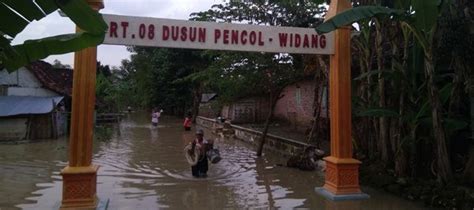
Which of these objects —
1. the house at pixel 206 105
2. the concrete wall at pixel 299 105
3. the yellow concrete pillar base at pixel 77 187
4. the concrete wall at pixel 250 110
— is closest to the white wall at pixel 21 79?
the concrete wall at pixel 250 110

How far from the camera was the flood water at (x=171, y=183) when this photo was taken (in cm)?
751

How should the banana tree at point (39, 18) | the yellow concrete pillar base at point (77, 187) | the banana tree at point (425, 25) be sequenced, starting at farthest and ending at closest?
the banana tree at point (425, 25), the yellow concrete pillar base at point (77, 187), the banana tree at point (39, 18)

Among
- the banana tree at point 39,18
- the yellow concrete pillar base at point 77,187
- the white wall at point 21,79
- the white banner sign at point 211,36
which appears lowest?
the yellow concrete pillar base at point 77,187

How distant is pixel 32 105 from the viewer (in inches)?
752

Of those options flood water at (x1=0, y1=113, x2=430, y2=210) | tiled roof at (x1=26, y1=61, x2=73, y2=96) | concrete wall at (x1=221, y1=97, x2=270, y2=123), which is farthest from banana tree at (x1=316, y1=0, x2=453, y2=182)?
concrete wall at (x1=221, y1=97, x2=270, y2=123)

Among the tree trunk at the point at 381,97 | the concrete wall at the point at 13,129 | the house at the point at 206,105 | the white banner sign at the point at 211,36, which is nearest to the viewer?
the white banner sign at the point at 211,36

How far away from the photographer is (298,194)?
8438 mm

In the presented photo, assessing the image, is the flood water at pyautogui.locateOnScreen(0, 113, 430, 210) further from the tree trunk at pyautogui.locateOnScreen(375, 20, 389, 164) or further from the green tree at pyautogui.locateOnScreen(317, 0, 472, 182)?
the tree trunk at pyautogui.locateOnScreen(375, 20, 389, 164)

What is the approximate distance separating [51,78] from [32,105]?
18.2ft

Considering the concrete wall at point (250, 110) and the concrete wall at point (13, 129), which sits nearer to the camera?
the concrete wall at point (13, 129)

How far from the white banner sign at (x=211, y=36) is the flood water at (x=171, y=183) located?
9.08 feet

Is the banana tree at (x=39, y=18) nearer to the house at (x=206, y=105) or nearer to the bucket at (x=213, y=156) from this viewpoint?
the bucket at (x=213, y=156)

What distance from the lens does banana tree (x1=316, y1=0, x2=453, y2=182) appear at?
6473 mm

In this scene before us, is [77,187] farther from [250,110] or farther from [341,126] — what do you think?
[250,110]
